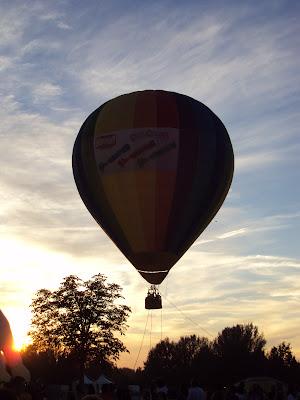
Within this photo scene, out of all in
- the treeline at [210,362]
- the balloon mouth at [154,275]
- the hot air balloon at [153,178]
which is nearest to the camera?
the hot air balloon at [153,178]

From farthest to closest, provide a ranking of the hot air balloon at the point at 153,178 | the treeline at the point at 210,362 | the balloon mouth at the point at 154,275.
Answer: the treeline at the point at 210,362 → the balloon mouth at the point at 154,275 → the hot air balloon at the point at 153,178

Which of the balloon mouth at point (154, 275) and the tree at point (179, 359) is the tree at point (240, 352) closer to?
the tree at point (179, 359)

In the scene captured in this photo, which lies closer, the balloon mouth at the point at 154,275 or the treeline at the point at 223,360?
the balloon mouth at the point at 154,275

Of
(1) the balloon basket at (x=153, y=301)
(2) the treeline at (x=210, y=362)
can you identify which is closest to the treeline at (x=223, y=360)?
(2) the treeline at (x=210, y=362)

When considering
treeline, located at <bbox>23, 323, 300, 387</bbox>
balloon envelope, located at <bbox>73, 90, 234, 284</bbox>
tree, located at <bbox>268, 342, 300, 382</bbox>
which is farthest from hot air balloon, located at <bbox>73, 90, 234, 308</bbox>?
tree, located at <bbox>268, 342, 300, 382</bbox>

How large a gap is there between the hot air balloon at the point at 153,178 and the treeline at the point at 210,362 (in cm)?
3835

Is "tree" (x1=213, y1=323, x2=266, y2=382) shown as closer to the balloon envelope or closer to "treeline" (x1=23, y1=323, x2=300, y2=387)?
"treeline" (x1=23, y1=323, x2=300, y2=387)

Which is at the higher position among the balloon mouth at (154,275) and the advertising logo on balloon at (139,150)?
the advertising logo on balloon at (139,150)

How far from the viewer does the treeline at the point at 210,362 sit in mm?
82188

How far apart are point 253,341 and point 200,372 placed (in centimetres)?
1900

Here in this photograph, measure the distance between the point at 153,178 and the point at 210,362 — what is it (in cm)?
6416

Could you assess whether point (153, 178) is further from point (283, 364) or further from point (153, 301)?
point (283, 364)

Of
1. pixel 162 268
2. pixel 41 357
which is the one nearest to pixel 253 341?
pixel 41 357

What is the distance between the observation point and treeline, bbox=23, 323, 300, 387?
82.2m
